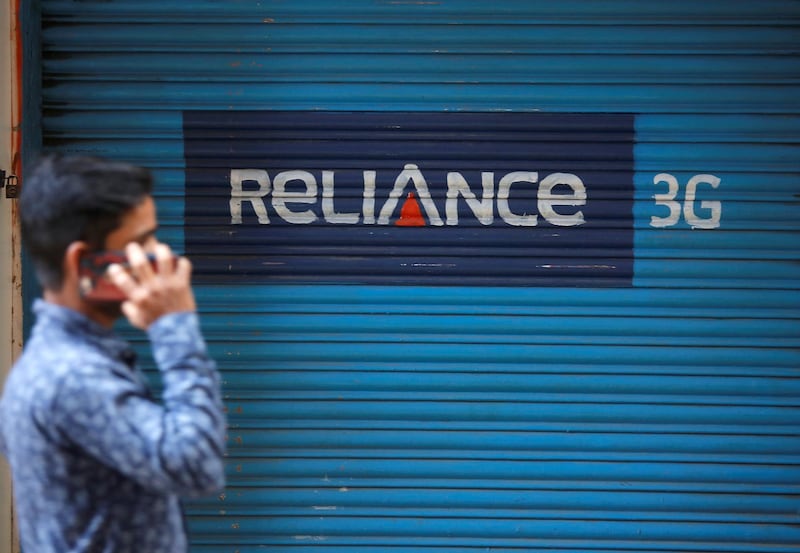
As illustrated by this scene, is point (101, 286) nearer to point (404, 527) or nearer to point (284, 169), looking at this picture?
point (284, 169)

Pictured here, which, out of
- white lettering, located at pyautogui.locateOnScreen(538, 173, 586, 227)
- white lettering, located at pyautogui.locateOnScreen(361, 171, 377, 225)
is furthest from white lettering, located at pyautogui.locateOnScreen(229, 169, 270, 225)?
white lettering, located at pyautogui.locateOnScreen(538, 173, 586, 227)

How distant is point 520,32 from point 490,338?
1.37m

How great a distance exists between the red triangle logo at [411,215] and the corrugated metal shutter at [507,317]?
0.97 ft

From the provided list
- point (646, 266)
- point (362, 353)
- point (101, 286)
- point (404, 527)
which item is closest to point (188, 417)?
point (101, 286)

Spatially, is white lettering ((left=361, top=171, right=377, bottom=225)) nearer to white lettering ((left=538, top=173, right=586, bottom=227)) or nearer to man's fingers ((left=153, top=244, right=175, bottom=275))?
white lettering ((left=538, top=173, right=586, bottom=227))

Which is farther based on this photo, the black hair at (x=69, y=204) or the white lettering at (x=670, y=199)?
the white lettering at (x=670, y=199)

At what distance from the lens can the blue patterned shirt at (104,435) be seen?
149 centimetres

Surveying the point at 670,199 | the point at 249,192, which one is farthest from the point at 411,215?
the point at 670,199

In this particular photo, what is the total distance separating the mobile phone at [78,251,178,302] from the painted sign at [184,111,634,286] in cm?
202

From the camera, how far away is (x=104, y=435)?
1.48 metres

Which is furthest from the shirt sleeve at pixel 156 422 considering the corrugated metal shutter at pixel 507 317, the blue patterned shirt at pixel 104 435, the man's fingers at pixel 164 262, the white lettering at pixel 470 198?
the white lettering at pixel 470 198

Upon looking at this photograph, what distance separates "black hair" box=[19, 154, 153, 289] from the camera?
1.56 metres

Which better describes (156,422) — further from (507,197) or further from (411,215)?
(507,197)

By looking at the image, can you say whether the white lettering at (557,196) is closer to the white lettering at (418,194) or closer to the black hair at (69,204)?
the white lettering at (418,194)
